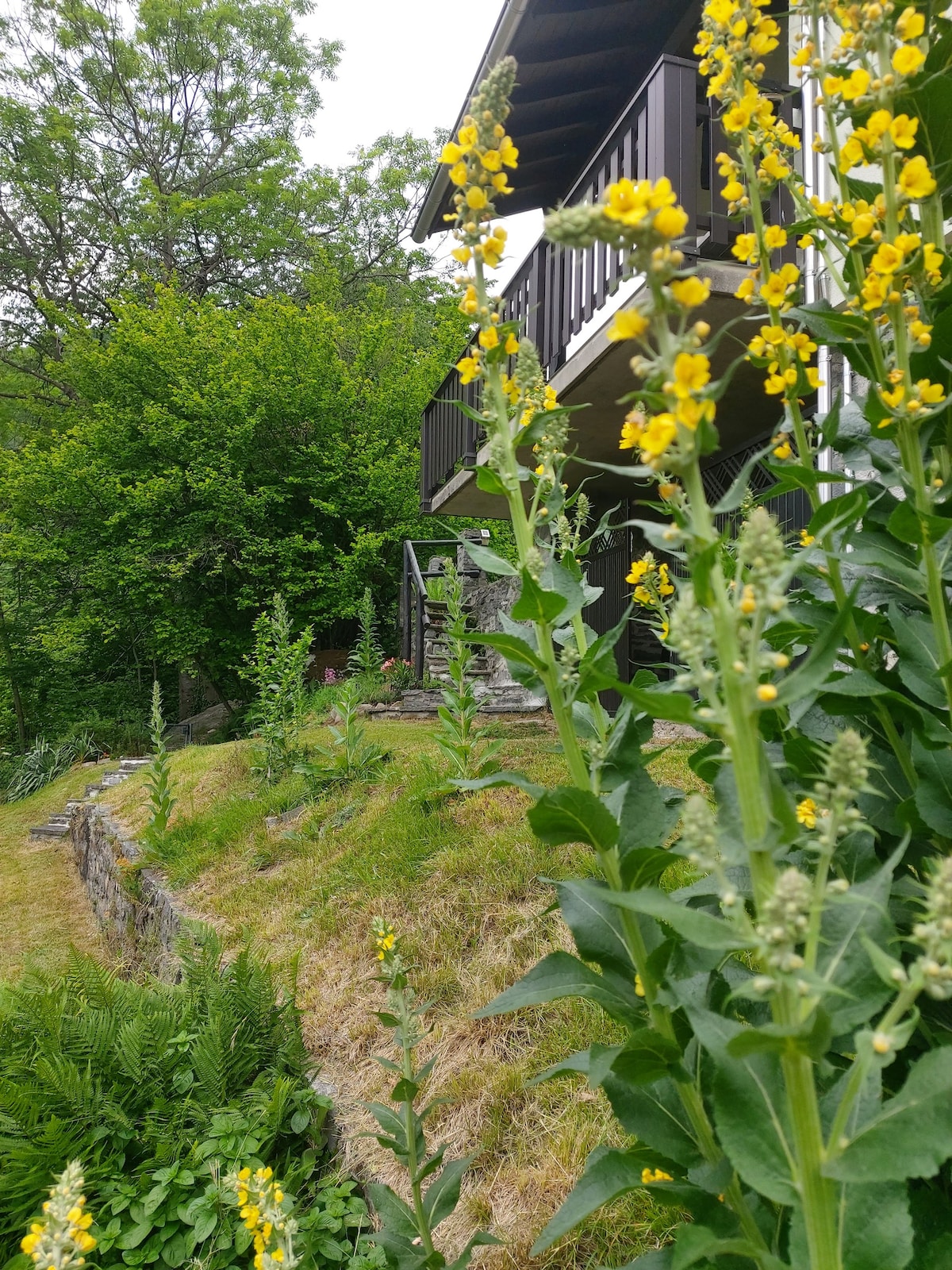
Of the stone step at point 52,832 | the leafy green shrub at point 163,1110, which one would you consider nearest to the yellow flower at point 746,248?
the leafy green shrub at point 163,1110

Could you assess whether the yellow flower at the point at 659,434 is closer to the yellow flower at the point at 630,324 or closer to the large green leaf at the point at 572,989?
the yellow flower at the point at 630,324

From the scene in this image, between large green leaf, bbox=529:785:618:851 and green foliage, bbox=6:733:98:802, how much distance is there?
13517 mm

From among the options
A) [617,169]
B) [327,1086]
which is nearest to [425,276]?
[617,169]

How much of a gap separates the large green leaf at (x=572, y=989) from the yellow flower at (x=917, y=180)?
101cm

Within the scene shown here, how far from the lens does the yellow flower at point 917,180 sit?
858 mm

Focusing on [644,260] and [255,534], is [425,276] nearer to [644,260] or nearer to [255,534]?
[255,534]

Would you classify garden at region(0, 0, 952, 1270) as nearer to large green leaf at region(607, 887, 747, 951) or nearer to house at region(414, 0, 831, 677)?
large green leaf at region(607, 887, 747, 951)

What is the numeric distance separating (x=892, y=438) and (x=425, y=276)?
19478 millimetres

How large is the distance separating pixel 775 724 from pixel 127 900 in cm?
567

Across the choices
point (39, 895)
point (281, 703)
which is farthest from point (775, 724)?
point (39, 895)

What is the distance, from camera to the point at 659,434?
569 millimetres

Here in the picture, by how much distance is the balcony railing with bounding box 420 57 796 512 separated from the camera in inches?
149

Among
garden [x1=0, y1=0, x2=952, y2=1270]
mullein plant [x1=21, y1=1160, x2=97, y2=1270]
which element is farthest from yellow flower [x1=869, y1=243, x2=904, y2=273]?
mullein plant [x1=21, y1=1160, x2=97, y2=1270]

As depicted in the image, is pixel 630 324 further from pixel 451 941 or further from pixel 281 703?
pixel 281 703
